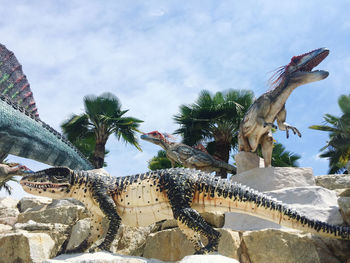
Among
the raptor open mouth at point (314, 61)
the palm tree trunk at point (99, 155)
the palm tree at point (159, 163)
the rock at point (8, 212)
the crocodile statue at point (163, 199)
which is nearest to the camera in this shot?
the crocodile statue at point (163, 199)

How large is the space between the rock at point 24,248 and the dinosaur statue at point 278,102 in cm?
402

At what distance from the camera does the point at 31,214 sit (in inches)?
250

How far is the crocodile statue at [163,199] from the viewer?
12.1ft

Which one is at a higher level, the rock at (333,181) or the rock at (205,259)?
the rock at (333,181)

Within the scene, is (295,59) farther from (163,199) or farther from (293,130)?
(163,199)

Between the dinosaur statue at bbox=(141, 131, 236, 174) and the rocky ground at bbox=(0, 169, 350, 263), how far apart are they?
152 inches

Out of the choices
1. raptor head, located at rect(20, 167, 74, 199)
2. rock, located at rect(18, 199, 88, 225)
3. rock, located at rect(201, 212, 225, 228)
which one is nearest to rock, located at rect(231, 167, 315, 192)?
rock, located at rect(201, 212, 225, 228)

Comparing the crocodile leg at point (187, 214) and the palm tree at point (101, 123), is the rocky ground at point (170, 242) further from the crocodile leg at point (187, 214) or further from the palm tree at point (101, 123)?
the palm tree at point (101, 123)

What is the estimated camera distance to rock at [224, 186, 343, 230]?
188 inches

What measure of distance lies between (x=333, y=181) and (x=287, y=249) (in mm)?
3350

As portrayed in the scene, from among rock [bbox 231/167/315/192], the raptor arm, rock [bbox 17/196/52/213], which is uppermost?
the raptor arm

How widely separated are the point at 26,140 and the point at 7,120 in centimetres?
48

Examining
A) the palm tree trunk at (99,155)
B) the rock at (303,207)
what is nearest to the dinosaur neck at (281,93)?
the rock at (303,207)

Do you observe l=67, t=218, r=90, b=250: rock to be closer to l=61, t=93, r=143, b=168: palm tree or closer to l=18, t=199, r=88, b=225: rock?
l=18, t=199, r=88, b=225: rock
